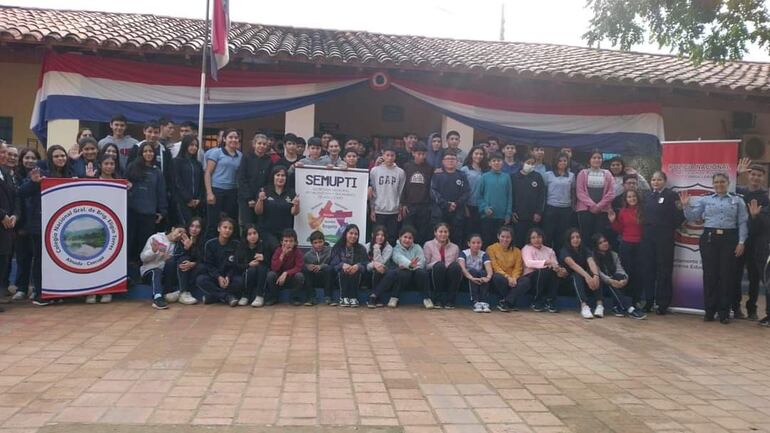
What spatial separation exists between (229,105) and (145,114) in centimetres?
128

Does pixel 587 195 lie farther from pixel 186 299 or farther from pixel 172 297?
pixel 172 297

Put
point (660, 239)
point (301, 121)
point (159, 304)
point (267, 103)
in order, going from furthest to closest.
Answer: point (301, 121) < point (267, 103) < point (660, 239) < point (159, 304)

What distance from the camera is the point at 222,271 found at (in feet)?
23.5

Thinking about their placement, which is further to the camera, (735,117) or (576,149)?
(735,117)

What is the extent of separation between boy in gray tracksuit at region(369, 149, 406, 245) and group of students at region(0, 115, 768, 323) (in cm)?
1

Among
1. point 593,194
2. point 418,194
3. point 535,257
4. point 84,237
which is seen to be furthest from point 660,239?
point 84,237

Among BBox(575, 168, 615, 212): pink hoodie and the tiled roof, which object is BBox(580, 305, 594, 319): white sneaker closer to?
BBox(575, 168, 615, 212): pink hoodie

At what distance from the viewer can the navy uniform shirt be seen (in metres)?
7.30

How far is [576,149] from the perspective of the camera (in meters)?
11.0

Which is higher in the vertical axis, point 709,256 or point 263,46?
point 263,46

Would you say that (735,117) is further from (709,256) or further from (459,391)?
(459,391)

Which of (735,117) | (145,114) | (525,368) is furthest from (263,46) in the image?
(735,117)

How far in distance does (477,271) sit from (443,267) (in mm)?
433

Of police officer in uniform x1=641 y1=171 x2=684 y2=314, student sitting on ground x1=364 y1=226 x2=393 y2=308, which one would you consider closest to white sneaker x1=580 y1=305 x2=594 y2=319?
police officer in uniform x1=641 y1=171 x2=684 y2=314
